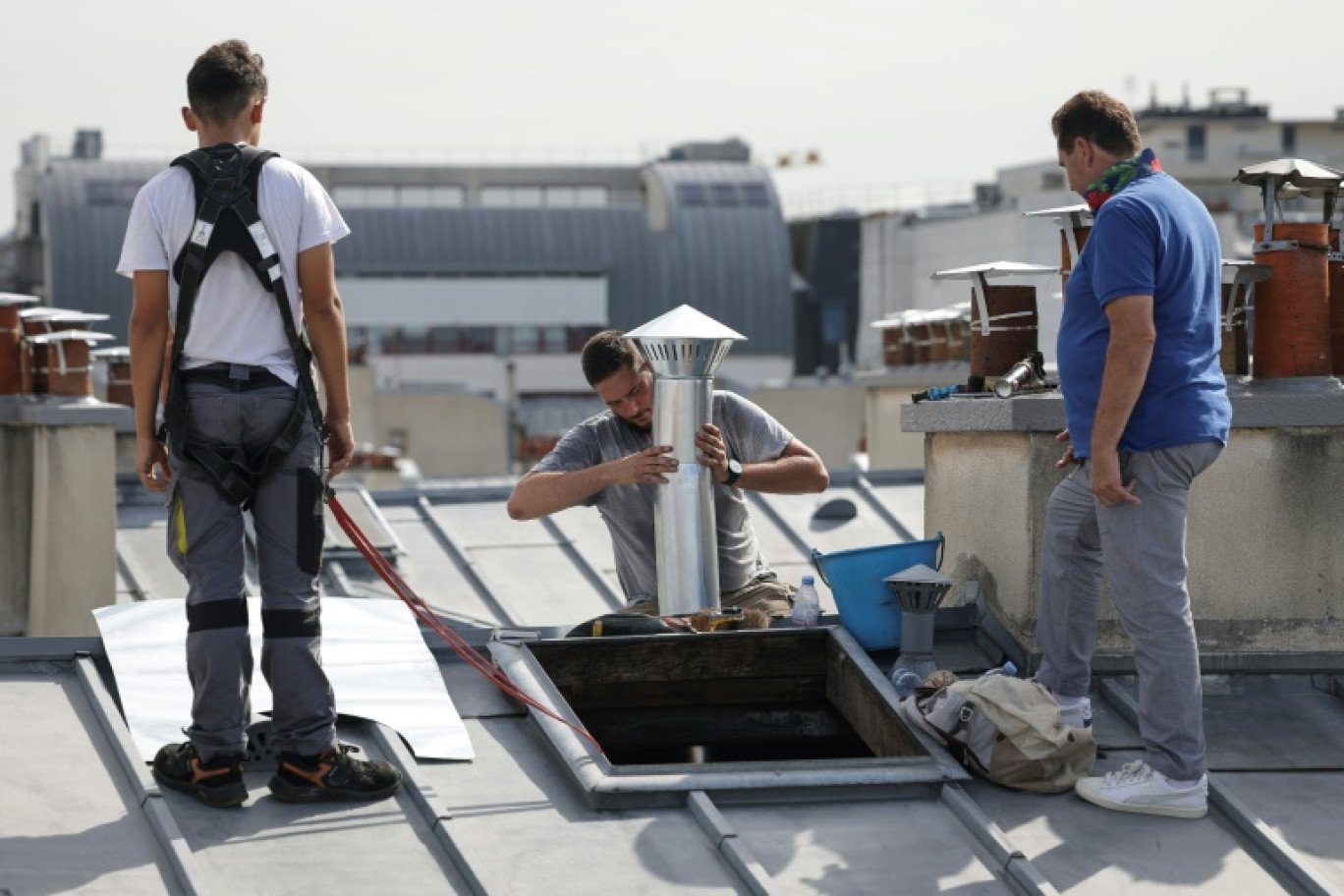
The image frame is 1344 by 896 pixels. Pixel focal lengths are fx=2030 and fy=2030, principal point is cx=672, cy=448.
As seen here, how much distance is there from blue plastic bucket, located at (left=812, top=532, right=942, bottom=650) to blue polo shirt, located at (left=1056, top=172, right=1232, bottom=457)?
39.3 inches

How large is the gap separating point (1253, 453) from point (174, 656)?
3.32m

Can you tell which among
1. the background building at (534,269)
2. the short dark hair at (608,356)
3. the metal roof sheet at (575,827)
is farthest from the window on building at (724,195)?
the metal roof sheet at (575,827)

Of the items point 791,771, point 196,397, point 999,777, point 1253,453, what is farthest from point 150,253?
point 1253,453

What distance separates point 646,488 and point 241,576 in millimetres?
2244

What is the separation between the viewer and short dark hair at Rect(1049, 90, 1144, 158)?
17.8ft

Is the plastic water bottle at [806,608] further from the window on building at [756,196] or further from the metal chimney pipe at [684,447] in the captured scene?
the window on building at [756,196]

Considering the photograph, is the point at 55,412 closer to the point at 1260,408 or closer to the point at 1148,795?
the point at 1260,408

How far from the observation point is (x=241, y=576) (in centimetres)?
513

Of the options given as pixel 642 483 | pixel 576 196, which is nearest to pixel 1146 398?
pixel 642 483

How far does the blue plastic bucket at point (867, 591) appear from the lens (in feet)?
20.7

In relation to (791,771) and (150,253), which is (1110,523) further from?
(150,253)

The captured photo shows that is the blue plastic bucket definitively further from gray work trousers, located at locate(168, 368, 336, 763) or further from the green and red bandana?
gray work trousers, located at locate(168, 368, 336, 763)

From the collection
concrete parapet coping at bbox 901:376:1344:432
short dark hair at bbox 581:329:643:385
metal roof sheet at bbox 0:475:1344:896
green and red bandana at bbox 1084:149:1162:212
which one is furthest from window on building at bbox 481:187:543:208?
green and red bandana at bbox 1084:149:1162:212

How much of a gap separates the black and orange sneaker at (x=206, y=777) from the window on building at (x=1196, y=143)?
69822mm
